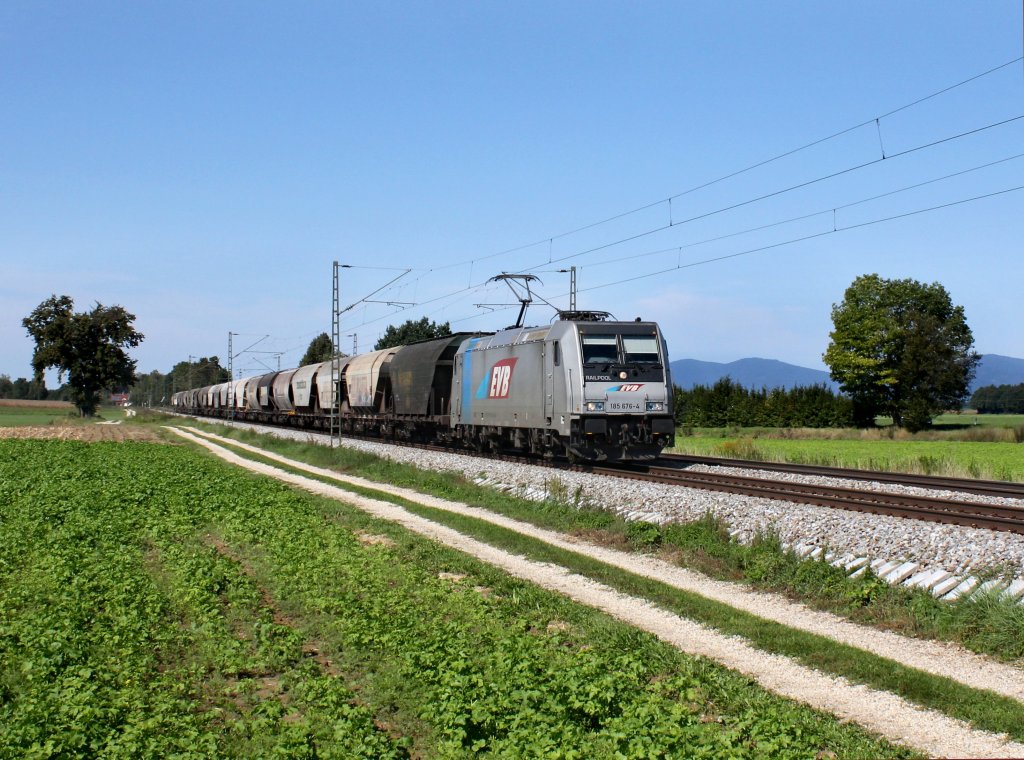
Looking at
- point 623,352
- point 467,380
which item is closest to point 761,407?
point 467,380

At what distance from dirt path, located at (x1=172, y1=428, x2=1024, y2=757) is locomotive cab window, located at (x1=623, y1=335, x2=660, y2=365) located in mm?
11117

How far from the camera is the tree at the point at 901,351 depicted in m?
79.8

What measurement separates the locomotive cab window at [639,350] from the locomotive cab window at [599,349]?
36 centimetres

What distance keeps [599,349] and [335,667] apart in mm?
17849

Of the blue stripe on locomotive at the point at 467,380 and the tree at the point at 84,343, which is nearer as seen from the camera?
the blue stripe on locomotive at the point at 467,380

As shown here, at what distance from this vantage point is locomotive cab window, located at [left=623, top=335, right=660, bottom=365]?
1041 inches

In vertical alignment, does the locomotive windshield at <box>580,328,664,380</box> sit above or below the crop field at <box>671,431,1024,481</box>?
above

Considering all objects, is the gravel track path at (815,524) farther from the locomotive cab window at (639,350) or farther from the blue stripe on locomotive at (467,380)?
the blue stripe on locomotive at (467,380)

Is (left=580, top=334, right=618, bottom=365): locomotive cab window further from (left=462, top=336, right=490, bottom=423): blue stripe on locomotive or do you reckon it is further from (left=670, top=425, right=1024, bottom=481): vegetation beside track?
(left=670, top=425, right=1024, bottom=481): vegetation beside track

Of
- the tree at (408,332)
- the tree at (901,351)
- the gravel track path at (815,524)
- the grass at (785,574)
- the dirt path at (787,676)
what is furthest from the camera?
the tree at (408,332)

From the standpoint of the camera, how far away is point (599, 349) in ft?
86.1

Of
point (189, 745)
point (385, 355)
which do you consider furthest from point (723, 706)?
point (385, 355)

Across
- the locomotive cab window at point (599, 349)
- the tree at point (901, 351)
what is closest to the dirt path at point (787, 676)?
the locomotive cab window at point (599, 349)

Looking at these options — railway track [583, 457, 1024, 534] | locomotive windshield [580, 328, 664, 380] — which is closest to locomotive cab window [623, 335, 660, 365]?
locomotive windshield [580, 328, 664, 380]
